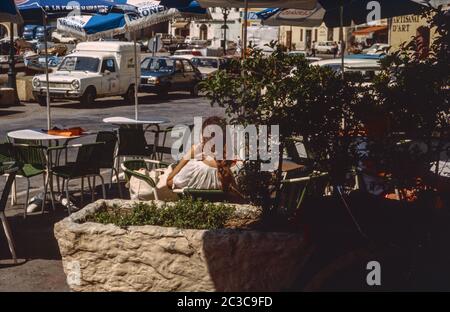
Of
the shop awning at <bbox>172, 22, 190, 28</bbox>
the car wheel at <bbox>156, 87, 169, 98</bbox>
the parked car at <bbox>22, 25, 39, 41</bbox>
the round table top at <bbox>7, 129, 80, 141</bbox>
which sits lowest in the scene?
the car wheel at <bbox>156, 87, 169, 98</bbox>

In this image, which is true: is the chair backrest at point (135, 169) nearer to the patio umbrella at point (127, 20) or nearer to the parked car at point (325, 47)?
the patio umbrella at point (127, 20)

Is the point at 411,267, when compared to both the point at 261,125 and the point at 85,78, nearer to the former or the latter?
the point at 261,125

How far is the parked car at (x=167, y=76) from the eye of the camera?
1084 inches

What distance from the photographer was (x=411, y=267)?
4.84m

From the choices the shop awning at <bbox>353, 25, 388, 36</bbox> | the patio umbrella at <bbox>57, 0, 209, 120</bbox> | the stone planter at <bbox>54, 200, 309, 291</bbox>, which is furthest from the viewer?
the shop awning at <bbox>353, 25, 388, 36</bbox>

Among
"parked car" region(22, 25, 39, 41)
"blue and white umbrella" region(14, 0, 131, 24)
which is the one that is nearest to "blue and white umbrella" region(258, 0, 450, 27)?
"blue and white umbrella" region(14, 0, 131, 24)

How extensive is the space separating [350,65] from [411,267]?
15433 millimetres

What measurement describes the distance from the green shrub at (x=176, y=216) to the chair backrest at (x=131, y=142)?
377cm

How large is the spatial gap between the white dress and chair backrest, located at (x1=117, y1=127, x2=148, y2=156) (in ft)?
8.96

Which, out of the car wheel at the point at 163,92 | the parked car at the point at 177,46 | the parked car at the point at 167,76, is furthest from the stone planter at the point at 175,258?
the parked car at the point at 177,46

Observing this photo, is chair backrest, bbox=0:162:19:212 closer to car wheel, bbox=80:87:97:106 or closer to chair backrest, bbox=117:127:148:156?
chair backrest, bbox=117:127:148:156

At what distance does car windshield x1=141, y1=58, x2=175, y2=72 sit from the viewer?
94.0ft
